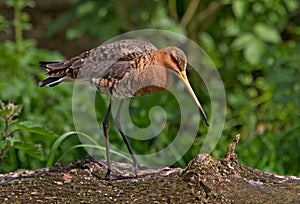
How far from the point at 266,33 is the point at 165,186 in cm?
330

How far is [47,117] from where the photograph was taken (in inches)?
235

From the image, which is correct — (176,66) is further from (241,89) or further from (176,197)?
(241,89)

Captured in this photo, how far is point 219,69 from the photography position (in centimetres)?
673

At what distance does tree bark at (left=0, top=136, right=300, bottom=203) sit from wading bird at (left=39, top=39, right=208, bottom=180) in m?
0.20

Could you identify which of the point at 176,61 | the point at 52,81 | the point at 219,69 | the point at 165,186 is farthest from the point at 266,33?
the point at 165,186

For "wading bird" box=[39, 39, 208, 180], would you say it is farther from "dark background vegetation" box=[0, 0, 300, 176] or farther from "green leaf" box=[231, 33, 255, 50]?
"green leaf" box=[231, 33, 255, 50]

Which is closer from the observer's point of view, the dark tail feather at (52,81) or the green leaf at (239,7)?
the dark tail feather at (52,81)

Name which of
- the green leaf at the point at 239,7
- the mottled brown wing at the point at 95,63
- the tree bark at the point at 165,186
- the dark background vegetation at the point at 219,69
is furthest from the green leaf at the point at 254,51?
the tree bark at the point at 165,186

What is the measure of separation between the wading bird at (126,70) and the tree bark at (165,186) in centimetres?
20

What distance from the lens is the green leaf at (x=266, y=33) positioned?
6.52 meters

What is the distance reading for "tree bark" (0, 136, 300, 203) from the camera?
344 centimetres

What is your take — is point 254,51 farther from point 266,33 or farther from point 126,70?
point 126,70

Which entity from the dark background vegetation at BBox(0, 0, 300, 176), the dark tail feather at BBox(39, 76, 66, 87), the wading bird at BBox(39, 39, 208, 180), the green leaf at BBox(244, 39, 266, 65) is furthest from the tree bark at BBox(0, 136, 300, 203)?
the green leaf at BBox(244, 39, 266, 65)

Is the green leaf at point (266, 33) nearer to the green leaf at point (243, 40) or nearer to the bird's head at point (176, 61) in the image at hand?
the green leaf at point (243, 40)
